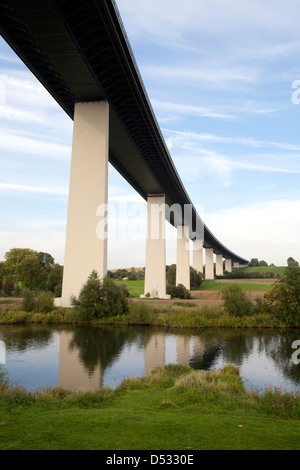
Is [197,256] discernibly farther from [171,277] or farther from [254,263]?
[254,263]

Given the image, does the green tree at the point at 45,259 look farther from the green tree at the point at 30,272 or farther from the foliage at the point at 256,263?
the foliage at the point at 256,263

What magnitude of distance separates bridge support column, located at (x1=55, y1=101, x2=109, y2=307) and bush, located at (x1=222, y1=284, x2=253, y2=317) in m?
9.50

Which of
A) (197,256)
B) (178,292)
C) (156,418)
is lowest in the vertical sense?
(156,418)

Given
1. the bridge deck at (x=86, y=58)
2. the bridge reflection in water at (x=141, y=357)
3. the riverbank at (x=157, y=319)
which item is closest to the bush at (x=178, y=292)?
Answer: the bridge deck at (x=86, y=58)

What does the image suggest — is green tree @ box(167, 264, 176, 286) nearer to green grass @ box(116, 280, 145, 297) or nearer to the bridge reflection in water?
green grass @ box(116, 280, 145, 297)

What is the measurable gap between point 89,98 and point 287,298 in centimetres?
2123

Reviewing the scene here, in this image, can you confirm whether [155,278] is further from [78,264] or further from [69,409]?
[69,409]

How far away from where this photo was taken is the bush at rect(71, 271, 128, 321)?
84.2 ft

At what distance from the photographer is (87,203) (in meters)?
28.8

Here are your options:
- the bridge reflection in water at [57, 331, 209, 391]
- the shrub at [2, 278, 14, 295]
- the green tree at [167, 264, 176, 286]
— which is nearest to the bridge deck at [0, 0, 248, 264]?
the bridge reflection in water at [57, 331, 209, 391]

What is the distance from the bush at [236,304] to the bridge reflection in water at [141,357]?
23.8 feet

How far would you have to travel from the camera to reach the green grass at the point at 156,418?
5832 millimetres

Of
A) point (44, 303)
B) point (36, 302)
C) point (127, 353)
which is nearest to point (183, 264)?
point (36, 302)
